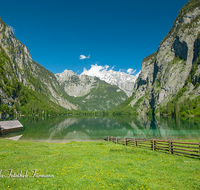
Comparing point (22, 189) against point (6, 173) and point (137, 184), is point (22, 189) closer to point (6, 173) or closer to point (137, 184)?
point (6, 173)

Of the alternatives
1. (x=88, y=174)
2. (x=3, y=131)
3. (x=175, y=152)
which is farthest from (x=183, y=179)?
(x=3, y=131)

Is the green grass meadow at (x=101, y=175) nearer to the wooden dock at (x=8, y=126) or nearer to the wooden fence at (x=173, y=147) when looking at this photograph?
the wooden fence at (x=173, y=147)

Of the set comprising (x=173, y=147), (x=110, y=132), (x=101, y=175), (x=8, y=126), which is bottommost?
(x=110, y=132)

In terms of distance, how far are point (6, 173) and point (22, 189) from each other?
396cm

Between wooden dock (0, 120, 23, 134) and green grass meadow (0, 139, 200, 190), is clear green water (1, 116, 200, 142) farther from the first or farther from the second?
green grass meadow (0, 139, 200, 190)

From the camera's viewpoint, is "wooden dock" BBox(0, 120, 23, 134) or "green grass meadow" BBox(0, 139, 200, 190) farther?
"wooden dock" BBox(0, 120, 23, 134)

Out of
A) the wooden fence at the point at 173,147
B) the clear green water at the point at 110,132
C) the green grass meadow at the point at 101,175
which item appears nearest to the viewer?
the green grass meadow at the point at 101,175

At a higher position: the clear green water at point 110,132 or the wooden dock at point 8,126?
the wooden dock at point 8,126

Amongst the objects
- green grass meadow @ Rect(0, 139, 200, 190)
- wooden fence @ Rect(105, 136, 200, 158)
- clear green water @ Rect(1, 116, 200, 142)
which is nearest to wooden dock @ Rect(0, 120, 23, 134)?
clear green water @ Rect(1, 116, 200, 142)

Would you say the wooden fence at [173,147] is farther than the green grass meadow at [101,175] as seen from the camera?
Yes

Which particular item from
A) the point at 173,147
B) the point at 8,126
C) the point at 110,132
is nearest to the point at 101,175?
the point at 173,147

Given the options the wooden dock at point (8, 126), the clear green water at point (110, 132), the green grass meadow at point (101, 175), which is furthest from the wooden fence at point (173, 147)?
the wooden dock at point (8, 126)

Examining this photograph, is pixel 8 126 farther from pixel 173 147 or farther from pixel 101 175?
pixel 173 147

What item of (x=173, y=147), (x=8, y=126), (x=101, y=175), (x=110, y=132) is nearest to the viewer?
Answer: (x=101, y=175)
